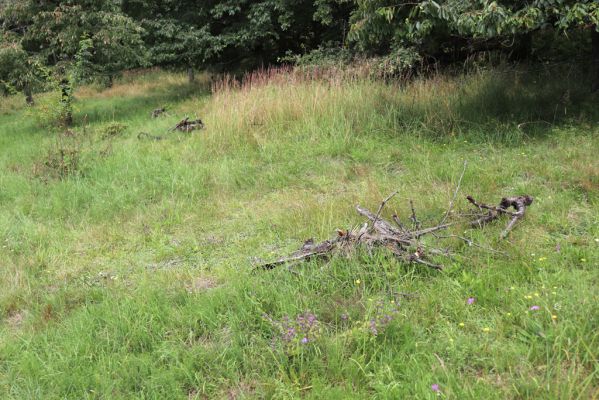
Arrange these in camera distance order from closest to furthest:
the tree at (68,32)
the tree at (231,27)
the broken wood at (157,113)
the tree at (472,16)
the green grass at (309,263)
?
the green grass at (309,263) → the tree at (472,16) → the tree at (68,32) → the broken wood at (157,113) → the tree at (231,27)

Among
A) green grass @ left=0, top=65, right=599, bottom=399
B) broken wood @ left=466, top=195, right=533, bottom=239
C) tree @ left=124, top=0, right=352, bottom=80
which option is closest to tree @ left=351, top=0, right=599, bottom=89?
green grass @ left=0, top=65, right=599, bottom=399

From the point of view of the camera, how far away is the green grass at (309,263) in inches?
102

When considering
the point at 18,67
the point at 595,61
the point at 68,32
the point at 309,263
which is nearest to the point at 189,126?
the point at 68,32

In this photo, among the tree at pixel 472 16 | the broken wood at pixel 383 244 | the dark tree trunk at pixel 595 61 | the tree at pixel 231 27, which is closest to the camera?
the broken wood at pixel 383 244

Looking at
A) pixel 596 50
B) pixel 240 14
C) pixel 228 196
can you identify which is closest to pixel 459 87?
pixel 596 50

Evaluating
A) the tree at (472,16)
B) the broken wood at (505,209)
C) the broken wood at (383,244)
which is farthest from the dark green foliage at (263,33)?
the broken wood at (383,244)

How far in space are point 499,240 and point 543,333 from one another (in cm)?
111

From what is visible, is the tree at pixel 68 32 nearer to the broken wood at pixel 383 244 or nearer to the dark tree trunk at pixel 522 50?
the dark tree trunk at pixel 522 50

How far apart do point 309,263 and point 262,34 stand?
10317 mm

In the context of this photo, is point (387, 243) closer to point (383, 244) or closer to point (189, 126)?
point (383, 244)

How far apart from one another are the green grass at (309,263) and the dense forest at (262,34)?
1.21 m

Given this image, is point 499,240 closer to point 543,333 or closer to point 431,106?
point 543,333

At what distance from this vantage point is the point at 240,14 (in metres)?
13.6

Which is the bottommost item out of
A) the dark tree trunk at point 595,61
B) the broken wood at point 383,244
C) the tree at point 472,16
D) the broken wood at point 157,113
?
the broken wood at point 157,113
